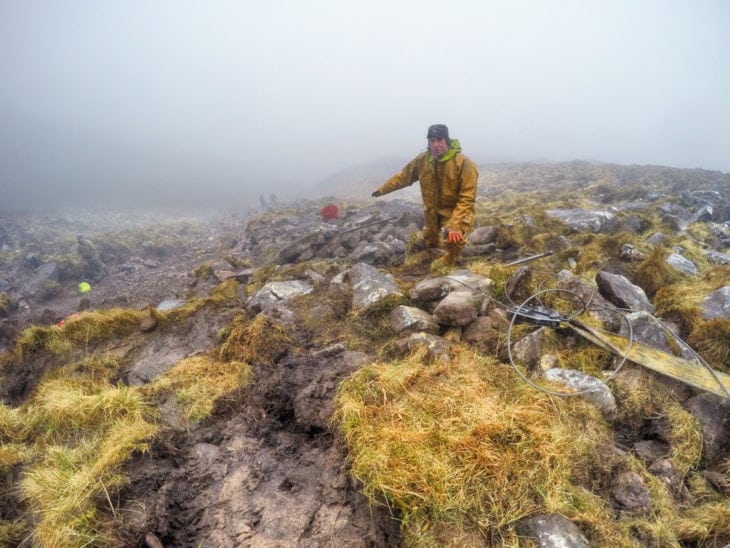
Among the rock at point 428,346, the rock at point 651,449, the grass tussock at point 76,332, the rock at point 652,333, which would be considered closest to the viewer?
the rock at point 651,449

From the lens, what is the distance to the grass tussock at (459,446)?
2355 mm

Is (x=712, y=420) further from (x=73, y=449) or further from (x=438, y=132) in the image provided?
(x=73, y=449)

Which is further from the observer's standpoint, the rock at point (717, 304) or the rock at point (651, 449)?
the rock at point (717, 304)

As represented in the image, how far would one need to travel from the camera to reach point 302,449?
3.18 meters

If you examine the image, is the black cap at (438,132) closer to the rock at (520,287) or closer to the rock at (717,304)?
the rock at (520,287)

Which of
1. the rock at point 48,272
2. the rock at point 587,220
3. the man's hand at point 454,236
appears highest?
the man's hand at point 454,236

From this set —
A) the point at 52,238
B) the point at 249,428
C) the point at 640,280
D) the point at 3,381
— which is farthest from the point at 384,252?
the point at 52,238

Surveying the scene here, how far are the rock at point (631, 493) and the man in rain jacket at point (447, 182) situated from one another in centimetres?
354

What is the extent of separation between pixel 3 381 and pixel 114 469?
3427 millimetres

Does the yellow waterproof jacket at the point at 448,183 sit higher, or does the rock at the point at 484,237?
the yellow waterproof jacket at the point at 448,183

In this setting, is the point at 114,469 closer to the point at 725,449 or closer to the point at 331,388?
the point at 331,388

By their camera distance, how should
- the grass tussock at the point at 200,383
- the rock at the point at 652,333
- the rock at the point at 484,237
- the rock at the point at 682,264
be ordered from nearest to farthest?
the grass tussock at the point at 200,383, the rock at the point at 652,333, the rock at the point at 682,264, the rock at the point at 484,237

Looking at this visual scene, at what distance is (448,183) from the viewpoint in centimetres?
609

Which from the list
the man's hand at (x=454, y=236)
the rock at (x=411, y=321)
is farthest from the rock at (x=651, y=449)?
the man's hand at (x=454, y=236)
